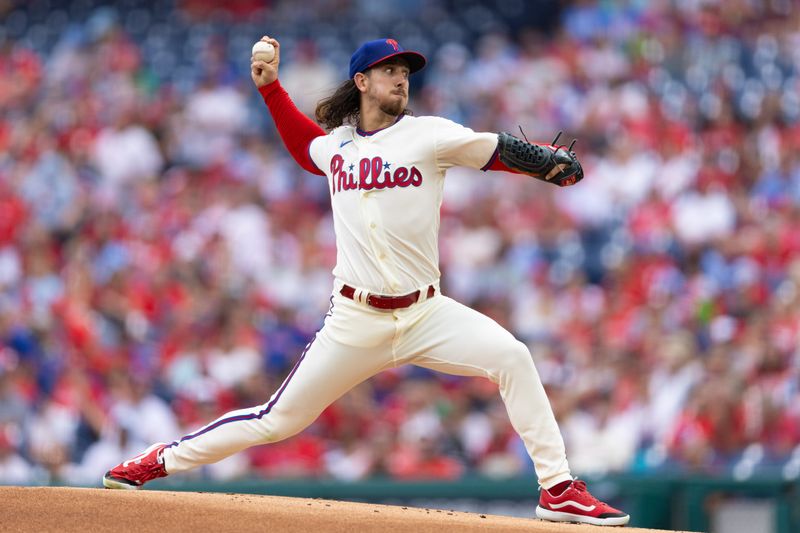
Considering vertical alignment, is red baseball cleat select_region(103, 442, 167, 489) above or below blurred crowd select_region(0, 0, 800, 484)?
below

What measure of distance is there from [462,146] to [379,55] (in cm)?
47

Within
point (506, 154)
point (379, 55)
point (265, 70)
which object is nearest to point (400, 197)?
point (506, 154)

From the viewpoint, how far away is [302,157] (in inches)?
198

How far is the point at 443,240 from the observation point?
983 cm

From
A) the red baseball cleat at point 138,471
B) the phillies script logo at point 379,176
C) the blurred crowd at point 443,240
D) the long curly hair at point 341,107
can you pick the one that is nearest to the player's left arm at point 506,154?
the phillies script logo at point 379,176

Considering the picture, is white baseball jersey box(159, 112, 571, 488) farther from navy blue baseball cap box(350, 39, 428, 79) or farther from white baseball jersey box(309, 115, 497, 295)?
navy blue baseball cap box(350, 39, 428, 79)

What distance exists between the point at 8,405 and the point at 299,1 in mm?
6085

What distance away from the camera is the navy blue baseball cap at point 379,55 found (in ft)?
15.6

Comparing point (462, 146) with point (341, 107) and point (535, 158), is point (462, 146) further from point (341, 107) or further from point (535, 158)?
point (341, 107)

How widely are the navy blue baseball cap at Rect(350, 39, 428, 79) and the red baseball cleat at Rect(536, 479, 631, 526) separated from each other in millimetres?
1625

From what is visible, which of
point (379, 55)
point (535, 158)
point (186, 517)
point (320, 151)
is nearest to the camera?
point (186, 517)

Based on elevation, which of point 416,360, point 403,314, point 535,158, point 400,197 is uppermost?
point 535,158

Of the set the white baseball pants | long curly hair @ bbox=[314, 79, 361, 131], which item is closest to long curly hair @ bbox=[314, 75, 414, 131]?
long curly hair @ bbox=[314, 79, 361, 131]

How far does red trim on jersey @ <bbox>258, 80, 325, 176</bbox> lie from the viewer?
16.5 feet
